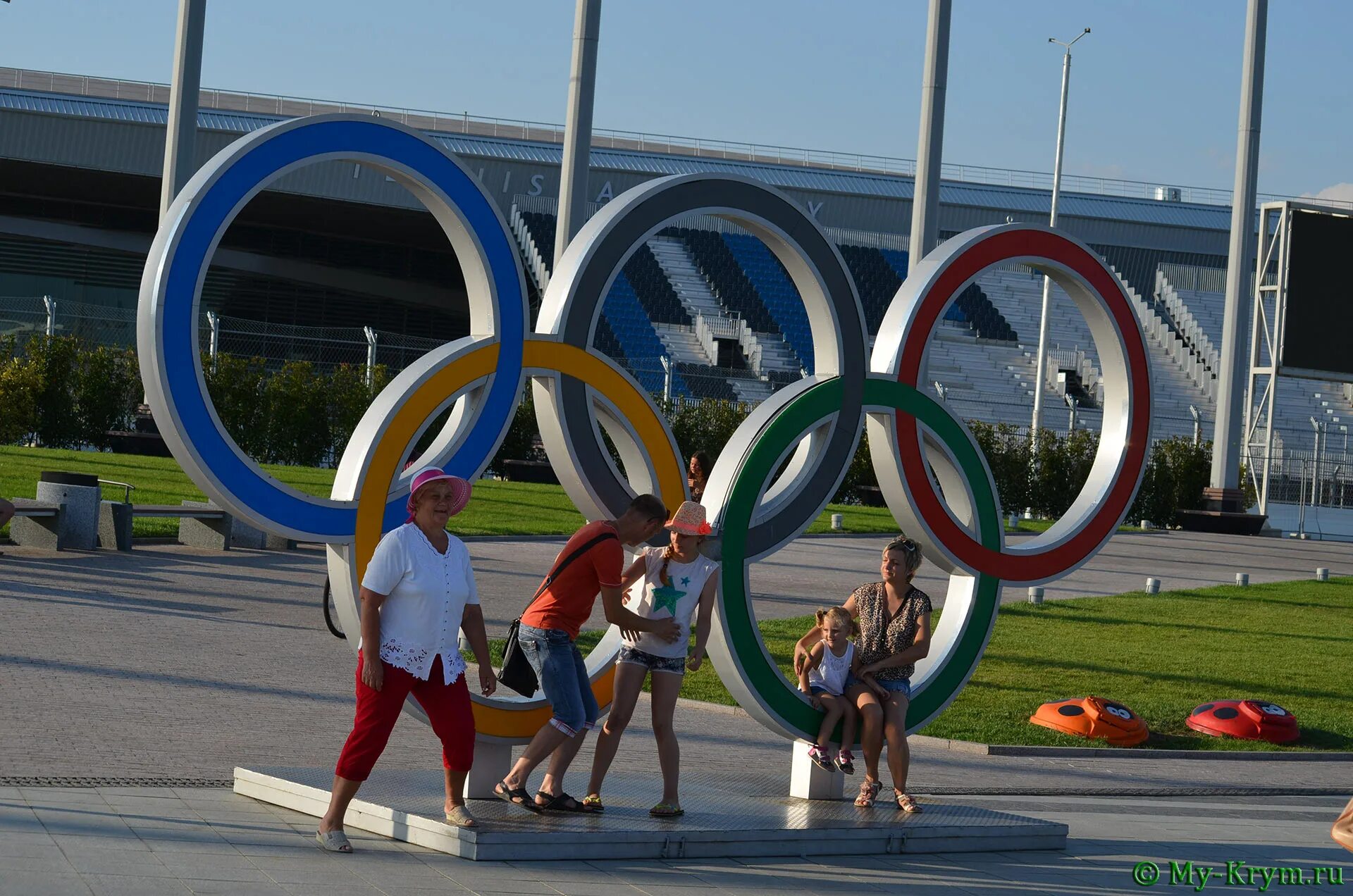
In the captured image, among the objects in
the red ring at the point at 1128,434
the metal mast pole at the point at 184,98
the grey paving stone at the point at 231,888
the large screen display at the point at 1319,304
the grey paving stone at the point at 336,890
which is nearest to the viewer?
the grey paving stone at the point at 231,888

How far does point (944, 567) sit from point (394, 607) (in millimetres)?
3943

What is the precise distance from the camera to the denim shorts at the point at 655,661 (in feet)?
24.1

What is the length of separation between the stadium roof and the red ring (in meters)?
34.5

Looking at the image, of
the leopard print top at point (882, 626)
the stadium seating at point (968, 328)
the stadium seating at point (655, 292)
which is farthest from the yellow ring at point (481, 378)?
the stadium seating at point (655, 292)

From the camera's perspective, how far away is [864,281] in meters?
52.0

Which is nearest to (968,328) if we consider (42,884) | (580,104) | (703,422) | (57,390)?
(703,422)

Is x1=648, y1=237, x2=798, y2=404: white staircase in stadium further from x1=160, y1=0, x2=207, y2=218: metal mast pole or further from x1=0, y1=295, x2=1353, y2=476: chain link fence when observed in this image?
x1=160, y1=0, x2=207, y2=218: metal mast pole

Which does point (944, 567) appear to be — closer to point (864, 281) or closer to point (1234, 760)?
point (1234, 760)

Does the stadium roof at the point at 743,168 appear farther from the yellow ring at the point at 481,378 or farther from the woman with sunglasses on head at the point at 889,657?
the woman with sunglasses on head at the point at 889,657

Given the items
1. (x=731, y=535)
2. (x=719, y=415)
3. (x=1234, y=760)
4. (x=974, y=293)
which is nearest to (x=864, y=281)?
(x=974, y=293)

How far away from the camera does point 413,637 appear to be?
6.43 metres

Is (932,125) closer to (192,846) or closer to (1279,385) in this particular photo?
(192,846)

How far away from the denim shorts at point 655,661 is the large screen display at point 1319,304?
19.0 meters

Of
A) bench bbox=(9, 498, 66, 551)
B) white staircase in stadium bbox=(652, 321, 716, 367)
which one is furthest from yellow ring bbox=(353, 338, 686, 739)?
white staircase in stadium bbox=(652, 321, 716, 367)
